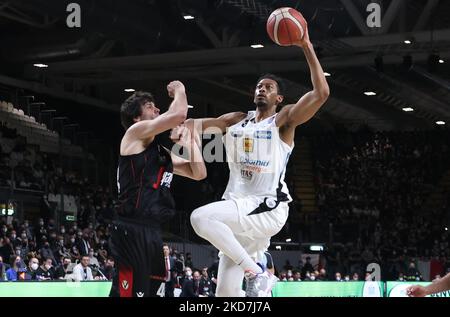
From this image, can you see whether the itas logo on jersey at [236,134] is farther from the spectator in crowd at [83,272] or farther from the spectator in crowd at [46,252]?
the spectator in crowd at [46,252]

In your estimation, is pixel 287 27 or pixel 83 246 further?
pixel 83 246

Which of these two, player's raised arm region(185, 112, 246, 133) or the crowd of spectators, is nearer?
player's raised arm region(185, 112, 246, 133)

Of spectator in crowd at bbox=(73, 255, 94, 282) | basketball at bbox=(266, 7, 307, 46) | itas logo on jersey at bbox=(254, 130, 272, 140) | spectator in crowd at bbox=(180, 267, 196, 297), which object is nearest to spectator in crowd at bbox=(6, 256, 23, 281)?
spectator in crowd at bbox=(73, 255, 94, 282)

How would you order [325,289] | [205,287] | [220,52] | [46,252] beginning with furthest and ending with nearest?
[220,52]
[46,252]
[205,287]
[325,289]

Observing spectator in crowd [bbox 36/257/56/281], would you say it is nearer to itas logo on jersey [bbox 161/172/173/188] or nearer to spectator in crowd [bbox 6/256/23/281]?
spectator in crowd [bbox 6/256/23/281]

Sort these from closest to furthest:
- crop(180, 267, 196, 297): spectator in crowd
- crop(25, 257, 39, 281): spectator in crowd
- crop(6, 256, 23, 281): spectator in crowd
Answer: crop(6, 256, 23, 281): spectator in crowd < crop(25, 257, 39, 281): spectator in crowd < crop(180, 267, 196, 297): spectator in crowd

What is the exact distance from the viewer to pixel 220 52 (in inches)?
1040

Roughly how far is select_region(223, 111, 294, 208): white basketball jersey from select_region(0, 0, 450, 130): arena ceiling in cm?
1401

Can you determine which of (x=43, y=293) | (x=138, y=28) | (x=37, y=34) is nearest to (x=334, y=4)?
(x=138, y=28)

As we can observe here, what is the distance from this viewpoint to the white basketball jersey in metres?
7.44

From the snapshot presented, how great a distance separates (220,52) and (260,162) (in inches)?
758

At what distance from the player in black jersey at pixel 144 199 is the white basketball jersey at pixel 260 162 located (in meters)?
0.58

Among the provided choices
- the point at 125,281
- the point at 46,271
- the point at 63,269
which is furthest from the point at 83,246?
the point at 125,281

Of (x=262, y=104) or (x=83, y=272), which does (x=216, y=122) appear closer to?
(x=262, y=104)
